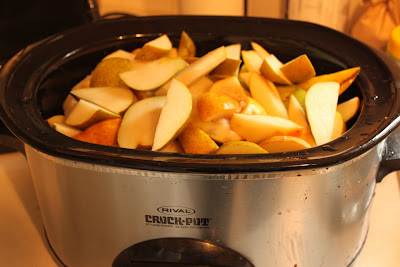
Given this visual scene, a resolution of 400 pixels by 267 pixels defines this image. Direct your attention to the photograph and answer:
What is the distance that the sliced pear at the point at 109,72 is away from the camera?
707 millimetres

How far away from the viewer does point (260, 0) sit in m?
1.07

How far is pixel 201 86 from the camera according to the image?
2.29 feet

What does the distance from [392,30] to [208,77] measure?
0.39m

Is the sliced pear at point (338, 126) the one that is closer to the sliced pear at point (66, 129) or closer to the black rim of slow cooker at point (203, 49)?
the black rim of slow cooker at point (203, 49)

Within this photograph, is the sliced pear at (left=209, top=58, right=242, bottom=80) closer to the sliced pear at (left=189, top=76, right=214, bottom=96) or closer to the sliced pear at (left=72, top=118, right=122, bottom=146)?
the sliced pear at (left=189, top=76, right=214, bottom=96)

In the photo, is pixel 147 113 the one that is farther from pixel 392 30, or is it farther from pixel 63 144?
pixel 392 30

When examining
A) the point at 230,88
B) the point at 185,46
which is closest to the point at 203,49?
the point at 185,46

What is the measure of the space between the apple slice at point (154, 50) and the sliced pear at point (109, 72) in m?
0.03

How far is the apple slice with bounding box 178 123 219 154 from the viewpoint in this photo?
1.96ft

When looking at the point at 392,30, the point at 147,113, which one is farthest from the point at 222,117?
the point at 392,30

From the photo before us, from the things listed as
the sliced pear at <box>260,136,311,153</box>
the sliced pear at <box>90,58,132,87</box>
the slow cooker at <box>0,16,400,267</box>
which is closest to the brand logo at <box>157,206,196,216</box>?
the slow cooker at <box>0,16,400,267</box>

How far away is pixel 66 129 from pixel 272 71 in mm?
275

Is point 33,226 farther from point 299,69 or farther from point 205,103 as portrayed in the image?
point 299,69

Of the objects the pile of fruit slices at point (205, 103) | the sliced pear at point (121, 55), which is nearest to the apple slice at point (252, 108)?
the pile of fruit slices at point (205, 103)
